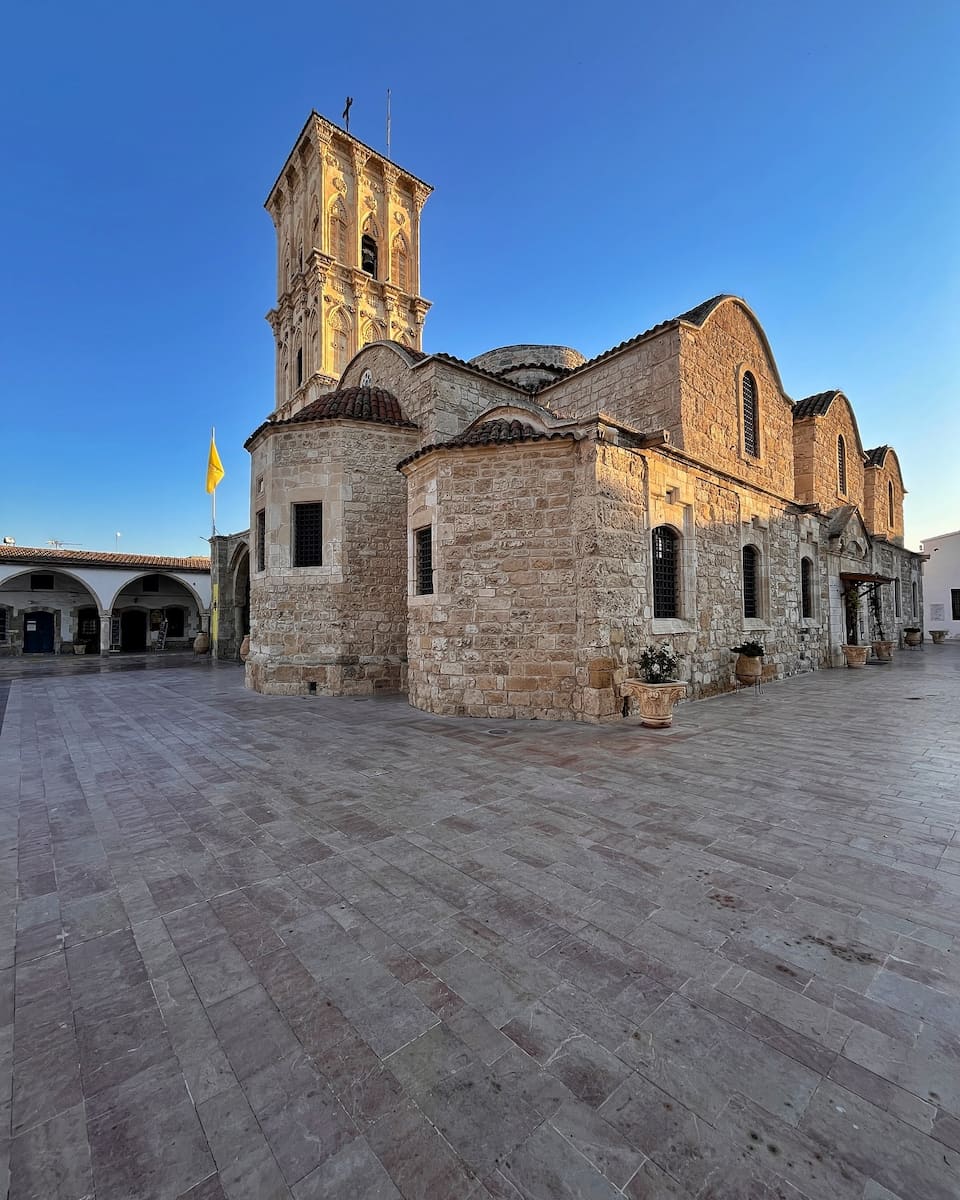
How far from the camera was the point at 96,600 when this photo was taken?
21.7m

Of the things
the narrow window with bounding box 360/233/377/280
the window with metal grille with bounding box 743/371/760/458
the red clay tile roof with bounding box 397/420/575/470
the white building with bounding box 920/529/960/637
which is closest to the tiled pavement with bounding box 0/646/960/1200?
the red clay tile roof with bounding box 397/420/575/470

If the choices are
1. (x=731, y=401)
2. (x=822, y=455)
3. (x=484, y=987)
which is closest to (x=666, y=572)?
(x=731, y=401)

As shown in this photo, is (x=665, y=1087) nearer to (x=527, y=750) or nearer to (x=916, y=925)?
(x=916, y=925)

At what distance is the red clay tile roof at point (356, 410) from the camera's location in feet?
34.8

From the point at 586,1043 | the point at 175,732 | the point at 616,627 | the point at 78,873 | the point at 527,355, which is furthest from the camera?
the point at 527,355

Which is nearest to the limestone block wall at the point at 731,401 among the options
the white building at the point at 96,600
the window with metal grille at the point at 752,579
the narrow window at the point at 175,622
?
the window with metal grille at the point at 752,579

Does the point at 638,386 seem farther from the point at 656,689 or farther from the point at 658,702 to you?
the point at 658,702

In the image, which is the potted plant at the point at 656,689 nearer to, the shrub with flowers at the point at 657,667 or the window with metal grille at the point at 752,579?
the shrub with flowers at the point at 657,667

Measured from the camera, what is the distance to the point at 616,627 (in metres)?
7.59

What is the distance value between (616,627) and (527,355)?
10626 mm

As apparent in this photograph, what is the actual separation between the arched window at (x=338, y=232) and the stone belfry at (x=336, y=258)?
0.14ft

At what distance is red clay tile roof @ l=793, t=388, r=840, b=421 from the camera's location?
15.5 metres

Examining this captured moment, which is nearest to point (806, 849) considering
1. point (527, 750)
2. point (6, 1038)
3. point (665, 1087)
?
point (665, 1087)

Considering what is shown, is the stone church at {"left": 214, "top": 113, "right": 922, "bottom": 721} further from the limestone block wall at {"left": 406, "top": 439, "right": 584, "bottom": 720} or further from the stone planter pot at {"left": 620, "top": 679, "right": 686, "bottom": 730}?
the stone planter pot at {"left": 620, "top": 679, "right": 686, "bottom": 730}
